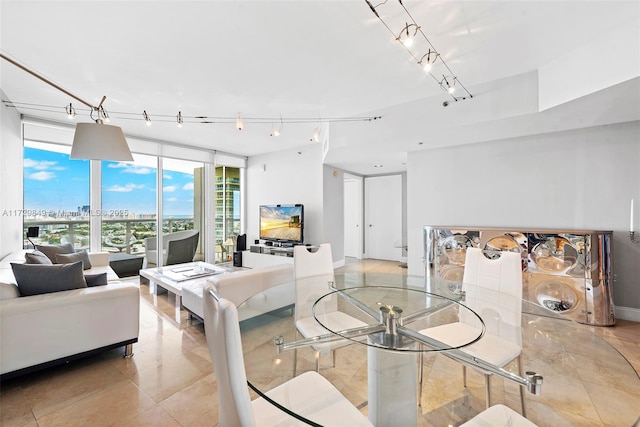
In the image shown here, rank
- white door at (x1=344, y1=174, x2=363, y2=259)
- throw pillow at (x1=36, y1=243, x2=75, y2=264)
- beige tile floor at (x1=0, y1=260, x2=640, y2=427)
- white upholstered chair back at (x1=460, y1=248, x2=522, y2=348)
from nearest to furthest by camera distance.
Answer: beige tile floor at (x1=0, y1=260, x2=640, y2=427) < white upholstered chair back at (x1=460, y1=248, x2=522, y2=348) < throw pillow at (x1=36, y1=243, x2=75, y2=264) < white door at (x1=344, y1=174, x2=363, y2=259)

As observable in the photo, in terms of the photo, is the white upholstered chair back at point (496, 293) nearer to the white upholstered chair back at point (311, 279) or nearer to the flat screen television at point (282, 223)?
the white upholstered chair back at point (311, 279)

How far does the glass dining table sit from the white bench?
7 centimetres

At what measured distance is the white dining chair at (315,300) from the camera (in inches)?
68.3

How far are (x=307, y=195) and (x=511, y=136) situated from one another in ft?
11.3

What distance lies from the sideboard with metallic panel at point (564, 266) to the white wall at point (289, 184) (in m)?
2.79

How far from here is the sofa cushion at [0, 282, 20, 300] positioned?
1920 millimetres

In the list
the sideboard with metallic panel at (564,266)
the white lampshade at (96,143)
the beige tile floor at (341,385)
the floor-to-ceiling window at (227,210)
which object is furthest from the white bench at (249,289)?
the floor-to-ceiling window at (227,210)

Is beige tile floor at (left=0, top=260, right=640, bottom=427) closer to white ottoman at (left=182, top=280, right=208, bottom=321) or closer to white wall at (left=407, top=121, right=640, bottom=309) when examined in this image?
white ottoman at (left=182, top=280, right=208, bottom=321)

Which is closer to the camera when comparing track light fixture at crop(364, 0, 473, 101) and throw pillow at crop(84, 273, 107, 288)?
track light fixture at crop(364, 0, 473, 101)

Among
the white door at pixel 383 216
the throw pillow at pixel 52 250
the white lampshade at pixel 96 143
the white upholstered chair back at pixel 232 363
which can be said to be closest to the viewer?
the white upholstered chair back at pixel 232 363

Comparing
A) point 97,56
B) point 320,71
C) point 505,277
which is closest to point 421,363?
point 505,277

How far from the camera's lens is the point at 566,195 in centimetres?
338

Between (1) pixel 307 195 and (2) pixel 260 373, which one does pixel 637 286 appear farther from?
(1) pixel 307 195

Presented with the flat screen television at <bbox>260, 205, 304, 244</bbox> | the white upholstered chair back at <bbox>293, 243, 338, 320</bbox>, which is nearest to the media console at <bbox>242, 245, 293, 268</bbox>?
the flat screen television at <bbox>260, 205, 304, 244</bbox>
